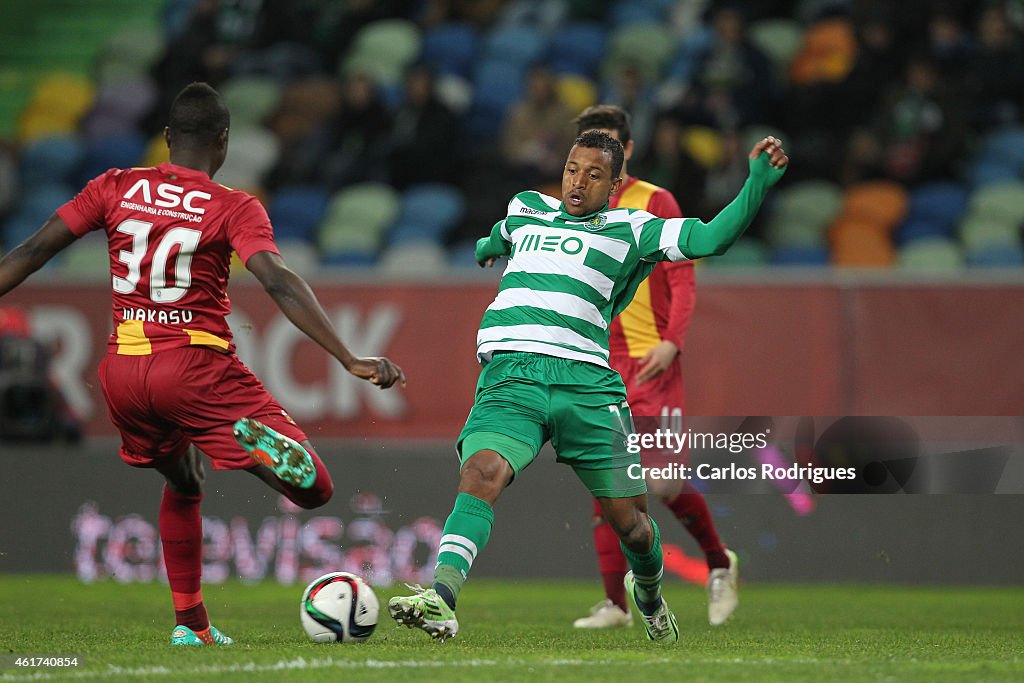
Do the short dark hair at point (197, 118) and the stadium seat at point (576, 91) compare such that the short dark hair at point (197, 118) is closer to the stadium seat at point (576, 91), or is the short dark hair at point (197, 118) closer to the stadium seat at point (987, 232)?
the stadium seat at point (987, 232)

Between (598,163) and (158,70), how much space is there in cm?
1022

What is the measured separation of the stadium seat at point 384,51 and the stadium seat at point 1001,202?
5484 millimetres

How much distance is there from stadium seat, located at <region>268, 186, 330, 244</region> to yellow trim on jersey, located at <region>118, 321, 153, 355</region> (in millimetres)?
7227

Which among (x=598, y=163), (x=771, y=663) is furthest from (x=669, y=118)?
(x=771, y=663)

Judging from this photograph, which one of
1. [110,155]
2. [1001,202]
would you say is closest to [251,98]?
[110,155]

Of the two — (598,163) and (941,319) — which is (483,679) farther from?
(941,319)

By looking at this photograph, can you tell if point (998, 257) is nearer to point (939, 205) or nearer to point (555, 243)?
point (939, 205)

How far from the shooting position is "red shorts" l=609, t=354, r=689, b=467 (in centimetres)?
692

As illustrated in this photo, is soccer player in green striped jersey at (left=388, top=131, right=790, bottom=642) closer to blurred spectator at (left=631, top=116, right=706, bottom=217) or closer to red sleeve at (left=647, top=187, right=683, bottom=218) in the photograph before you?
red sleeve at (left=647, top=187, right=683, bottom=218)

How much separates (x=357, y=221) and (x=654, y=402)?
6.29 m

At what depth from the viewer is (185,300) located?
548cm

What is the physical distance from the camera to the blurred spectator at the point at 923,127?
12.5 meters


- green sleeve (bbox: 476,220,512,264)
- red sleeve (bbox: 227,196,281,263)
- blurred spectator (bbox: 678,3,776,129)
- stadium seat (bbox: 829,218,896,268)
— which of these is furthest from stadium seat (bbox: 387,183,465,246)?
red sleeve (bbox: 227,196,281,263)

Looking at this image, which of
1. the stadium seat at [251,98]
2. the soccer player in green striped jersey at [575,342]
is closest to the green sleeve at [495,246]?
the soccer player in green striped jersey at [575,342]
